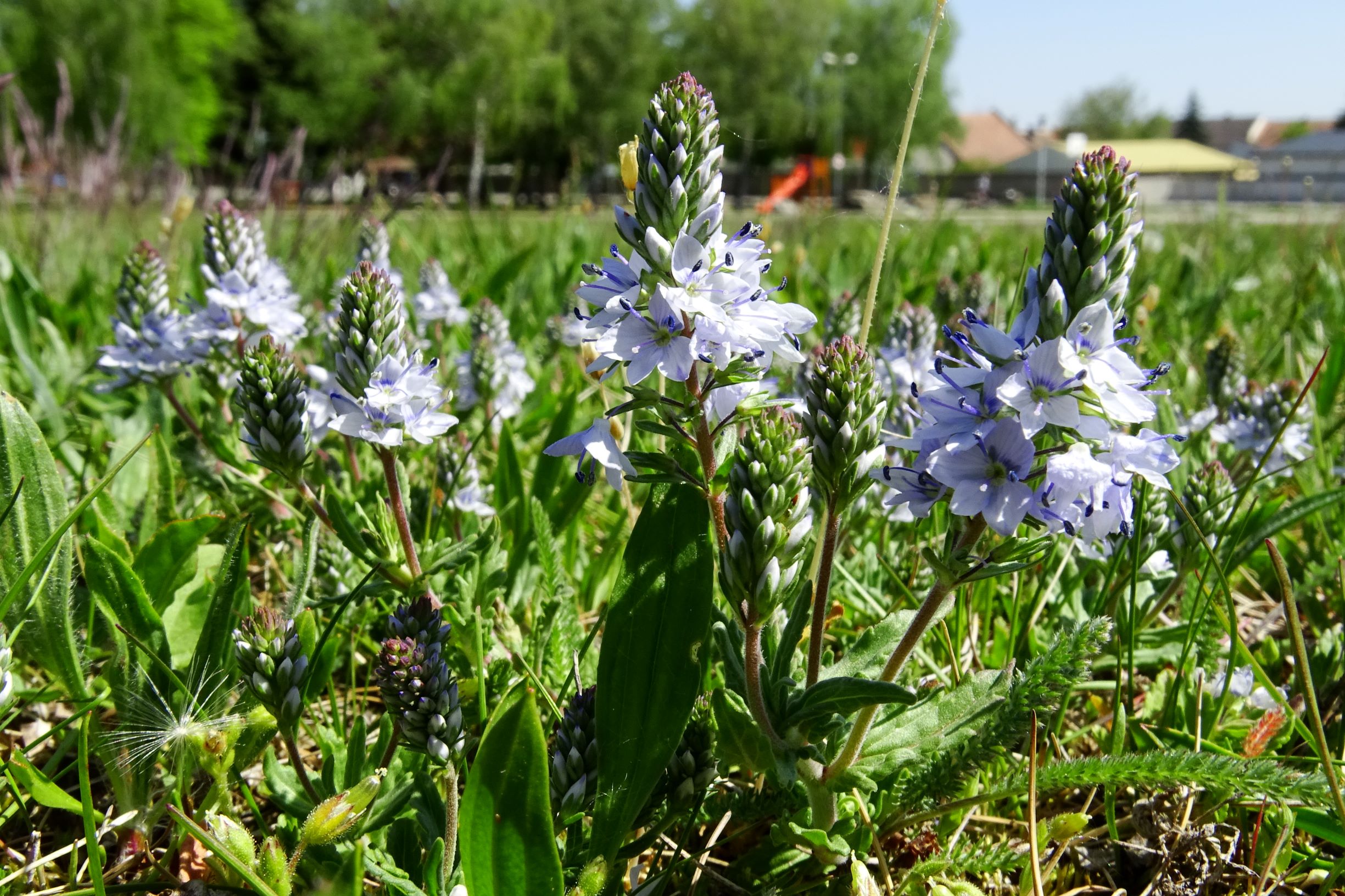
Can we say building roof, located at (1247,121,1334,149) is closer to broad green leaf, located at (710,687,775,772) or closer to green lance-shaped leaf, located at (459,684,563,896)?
broad green leaf, located at (710,687,775,772)

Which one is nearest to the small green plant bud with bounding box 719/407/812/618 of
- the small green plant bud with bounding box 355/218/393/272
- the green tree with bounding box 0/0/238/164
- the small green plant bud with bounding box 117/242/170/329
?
the small green plant bud with bounding box 117/242/170/329

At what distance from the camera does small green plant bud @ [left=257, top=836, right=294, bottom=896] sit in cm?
115

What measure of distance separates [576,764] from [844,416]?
2.08 ft

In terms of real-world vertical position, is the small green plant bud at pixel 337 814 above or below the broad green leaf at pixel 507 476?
below

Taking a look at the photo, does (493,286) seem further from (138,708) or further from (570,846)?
(570,846)

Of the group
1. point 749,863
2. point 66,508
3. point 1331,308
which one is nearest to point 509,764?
point 749,863

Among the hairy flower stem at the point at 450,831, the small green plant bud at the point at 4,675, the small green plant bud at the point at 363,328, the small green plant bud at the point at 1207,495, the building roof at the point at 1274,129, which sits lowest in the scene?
the hairy flower stem at the point at 450,831

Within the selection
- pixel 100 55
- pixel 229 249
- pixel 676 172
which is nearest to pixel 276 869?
pixel 676 172

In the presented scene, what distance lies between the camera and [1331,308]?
4.70 m

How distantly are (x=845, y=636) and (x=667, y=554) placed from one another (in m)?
0.77

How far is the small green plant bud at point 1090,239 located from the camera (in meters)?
1.12

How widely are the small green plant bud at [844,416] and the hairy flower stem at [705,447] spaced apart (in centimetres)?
14

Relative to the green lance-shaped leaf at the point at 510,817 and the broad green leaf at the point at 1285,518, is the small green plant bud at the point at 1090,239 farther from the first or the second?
the broad green leaf at the point at 1285,518

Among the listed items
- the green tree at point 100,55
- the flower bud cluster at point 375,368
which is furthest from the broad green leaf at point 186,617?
the green tree at point 100,55
